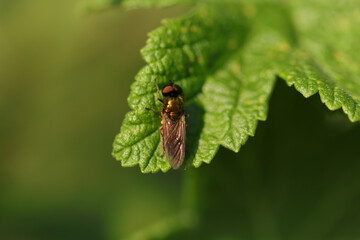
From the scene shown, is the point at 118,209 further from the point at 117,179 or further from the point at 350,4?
the point at 350,4

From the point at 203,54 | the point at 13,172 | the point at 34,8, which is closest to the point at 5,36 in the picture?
the point at 34,8

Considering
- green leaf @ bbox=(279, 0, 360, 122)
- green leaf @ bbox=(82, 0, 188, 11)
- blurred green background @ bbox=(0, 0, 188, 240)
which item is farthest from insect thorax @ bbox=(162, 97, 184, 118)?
blurred green background @ bbox=(0, 0, 188, 240)

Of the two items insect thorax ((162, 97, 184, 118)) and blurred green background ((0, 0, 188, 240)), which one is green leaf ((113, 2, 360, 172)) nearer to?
insect thorax ((162, 97, 184, 118))

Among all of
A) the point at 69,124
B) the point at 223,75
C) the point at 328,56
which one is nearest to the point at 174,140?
the point at 223,75

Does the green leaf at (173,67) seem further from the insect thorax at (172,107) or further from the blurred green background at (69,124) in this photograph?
the blurred green background at (69,124)

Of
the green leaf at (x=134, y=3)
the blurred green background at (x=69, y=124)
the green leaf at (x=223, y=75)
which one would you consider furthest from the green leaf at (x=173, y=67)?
the blurred green background at (x=69, y=124)

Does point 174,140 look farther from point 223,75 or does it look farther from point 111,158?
point 111,158
